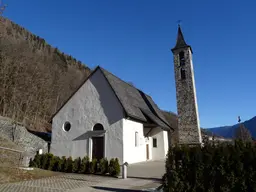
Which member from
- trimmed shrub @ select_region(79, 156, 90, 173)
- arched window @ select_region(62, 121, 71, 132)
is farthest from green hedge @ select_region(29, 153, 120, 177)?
arched window @ select_region(62, 121, 71, 132)

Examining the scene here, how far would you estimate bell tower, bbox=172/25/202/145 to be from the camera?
83.5ft

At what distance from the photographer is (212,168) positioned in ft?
23.1

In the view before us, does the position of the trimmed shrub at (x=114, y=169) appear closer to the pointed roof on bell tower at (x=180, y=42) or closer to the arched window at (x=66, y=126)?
the arched window at (x=66, y=126)

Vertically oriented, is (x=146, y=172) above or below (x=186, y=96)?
below

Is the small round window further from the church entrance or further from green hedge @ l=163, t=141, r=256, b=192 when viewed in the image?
green hedge @ l=163, t=141, r=256, b=192

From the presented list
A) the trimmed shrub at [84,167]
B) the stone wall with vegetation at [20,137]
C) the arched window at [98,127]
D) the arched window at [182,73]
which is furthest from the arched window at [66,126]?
the arched window at [182,73]

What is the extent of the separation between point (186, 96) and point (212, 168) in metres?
20.4

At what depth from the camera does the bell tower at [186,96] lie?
25.5 m

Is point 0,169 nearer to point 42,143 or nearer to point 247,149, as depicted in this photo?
point 42,143

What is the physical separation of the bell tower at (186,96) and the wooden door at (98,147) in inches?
437

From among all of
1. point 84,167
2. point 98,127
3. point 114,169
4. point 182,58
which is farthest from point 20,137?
point 182,58

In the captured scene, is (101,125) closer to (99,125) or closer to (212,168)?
(99,125)

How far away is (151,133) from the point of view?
83.7 ft

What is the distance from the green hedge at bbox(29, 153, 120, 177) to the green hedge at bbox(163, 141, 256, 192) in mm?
6511
